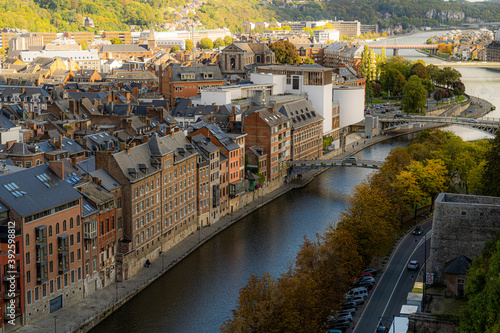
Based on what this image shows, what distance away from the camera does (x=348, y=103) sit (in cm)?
8762

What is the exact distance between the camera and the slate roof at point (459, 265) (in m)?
34.4

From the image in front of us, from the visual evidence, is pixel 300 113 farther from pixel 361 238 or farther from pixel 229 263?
pixel 361 238

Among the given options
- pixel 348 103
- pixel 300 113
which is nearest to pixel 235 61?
pixel 348 103

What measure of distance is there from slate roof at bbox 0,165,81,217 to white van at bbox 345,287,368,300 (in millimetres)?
12800

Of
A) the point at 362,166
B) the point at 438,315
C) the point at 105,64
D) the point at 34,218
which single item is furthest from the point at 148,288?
the point at 105,64

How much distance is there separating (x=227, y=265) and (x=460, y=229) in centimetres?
1397

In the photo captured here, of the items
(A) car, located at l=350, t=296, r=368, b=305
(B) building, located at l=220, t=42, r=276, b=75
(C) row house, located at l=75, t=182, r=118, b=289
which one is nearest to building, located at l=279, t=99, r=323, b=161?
(C) row house, located at l=75, t=182, r=118, b=289

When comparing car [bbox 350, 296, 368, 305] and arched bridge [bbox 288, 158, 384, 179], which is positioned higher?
arched bridge [bbox 288, 158, 384, 179]

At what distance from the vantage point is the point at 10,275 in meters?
32.9

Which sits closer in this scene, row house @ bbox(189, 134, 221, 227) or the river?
the river

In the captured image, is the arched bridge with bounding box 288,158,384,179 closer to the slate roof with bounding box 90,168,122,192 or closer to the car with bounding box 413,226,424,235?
the car with bounding box 413,226,424,235

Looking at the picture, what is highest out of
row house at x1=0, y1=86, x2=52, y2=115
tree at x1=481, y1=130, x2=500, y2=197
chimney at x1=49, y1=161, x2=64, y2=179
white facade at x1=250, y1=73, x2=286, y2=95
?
white facade at x1=250, y1=73, x2=286, y2=95

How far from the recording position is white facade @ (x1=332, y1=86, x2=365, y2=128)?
87188mm

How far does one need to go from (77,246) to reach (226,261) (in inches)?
418
